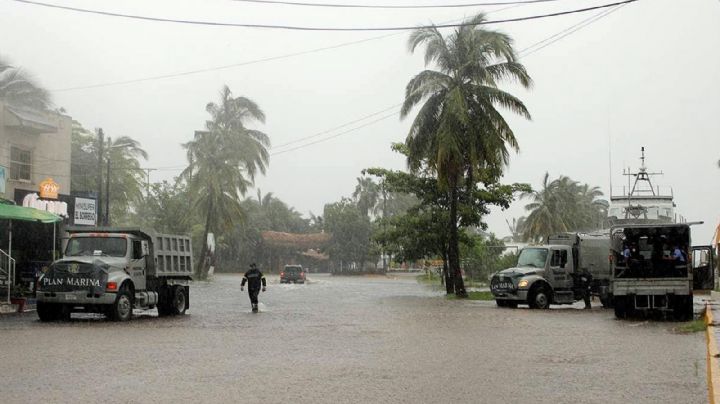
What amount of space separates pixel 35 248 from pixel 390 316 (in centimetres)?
1393

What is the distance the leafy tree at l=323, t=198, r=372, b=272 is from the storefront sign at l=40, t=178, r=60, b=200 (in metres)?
54.6

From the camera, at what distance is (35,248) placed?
92.5 ft

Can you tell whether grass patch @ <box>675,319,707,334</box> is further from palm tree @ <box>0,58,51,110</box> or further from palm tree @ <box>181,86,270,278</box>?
palm tree @ <box>181,86,270,278</box>

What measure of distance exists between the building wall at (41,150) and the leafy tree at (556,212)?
137 feet

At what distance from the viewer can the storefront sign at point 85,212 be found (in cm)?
3734

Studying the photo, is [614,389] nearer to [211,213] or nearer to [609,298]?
[609,298]

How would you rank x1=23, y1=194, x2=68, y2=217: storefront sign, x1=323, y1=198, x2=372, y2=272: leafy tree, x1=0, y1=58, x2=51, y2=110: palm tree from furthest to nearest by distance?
x1=323, y1=198, x2=372, y2=272: leafy tree, x1=0, y1=58, x2=51, y2=110: palm tree, x1=23, y1=194, x2=68, y2=217: storefront sign

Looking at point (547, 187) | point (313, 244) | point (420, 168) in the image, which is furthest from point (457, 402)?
point (313, 244)

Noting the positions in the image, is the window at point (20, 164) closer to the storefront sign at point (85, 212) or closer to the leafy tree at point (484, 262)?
the storefront sign at point (85, 212)

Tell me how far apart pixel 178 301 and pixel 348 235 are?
67.3 metres

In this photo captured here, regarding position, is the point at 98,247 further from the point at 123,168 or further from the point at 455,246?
the point at 123,168

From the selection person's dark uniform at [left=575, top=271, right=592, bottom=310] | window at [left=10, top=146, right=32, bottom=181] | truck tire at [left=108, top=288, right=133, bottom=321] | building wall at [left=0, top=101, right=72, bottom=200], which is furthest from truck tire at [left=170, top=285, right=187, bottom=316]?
window at [left=10, top=146, right=32, bottom=181]

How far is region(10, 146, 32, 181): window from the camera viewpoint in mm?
34531

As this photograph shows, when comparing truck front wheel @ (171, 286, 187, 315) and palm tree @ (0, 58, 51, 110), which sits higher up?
palm tree @ (0, 58, 51, 110)
